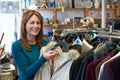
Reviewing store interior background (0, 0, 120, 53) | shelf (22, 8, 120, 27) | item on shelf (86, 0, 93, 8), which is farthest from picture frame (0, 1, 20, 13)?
item on shelf (86, 0, 93, 8)

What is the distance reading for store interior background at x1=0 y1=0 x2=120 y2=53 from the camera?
5039mm

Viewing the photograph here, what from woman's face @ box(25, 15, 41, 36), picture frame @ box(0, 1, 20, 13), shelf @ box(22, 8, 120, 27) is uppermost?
picture frame @ box(0, 1, 20, 13)

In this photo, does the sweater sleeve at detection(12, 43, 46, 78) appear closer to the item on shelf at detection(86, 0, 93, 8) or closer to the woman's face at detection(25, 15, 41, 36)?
the woman's face at detection(25, 15, 41, 36)

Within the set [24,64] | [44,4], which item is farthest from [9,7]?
[24,64]

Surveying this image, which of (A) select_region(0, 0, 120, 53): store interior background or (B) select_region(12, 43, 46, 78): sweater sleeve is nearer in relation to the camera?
(B) select_region(12, 43, 46, 78): sweater sleeve

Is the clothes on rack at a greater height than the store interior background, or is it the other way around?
the store interior background

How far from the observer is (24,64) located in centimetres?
194

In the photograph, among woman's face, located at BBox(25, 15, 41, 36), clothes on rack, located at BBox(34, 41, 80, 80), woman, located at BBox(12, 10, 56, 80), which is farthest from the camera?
woman's face, located at BBox(25, 15, 41, 36)

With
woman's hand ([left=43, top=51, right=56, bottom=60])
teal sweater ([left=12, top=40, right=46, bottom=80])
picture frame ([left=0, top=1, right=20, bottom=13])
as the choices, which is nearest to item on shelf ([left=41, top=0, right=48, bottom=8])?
picture frame ([left=0, top=1, right=20, bottom=13])

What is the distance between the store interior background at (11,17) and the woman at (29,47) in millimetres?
3035

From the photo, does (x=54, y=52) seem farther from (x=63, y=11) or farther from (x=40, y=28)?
(x=63, y=11)

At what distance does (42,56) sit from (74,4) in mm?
3328

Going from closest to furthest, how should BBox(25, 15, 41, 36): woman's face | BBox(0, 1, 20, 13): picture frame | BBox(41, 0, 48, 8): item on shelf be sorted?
BBox(25, 15, 41, 36): woman's face → BBox(41, 0, 48, 8): item on shelf → BBox(0, 1, 20, 13): picture frame

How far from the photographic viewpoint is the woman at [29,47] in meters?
1.91
